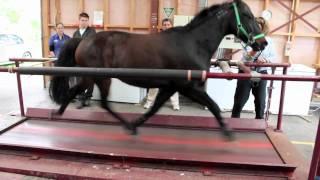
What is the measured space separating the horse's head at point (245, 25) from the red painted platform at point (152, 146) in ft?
2.83

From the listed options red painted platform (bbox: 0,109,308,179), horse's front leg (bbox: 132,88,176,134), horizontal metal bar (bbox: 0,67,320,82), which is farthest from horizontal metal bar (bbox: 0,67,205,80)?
horse's front leg (bbox: 132,88,176,134)

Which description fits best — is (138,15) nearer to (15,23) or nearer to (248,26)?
(15,23)

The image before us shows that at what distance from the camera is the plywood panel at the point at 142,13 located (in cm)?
679

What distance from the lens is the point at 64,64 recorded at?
3.07 meters

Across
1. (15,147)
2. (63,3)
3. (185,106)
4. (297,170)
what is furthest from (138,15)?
(297,170)

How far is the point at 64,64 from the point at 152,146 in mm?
1251

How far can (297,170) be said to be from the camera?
7.50 ft

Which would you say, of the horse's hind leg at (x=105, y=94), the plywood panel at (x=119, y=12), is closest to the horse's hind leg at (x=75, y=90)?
the horse's hind leg at (x=105, y=94)

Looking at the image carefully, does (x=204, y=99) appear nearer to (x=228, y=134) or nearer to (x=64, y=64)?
(x=228, y=134)

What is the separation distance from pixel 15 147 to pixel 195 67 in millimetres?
1659

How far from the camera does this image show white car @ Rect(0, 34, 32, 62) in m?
7.59

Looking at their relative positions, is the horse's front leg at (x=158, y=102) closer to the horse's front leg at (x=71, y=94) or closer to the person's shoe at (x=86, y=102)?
the horse's front leg at (x=71, y=94)

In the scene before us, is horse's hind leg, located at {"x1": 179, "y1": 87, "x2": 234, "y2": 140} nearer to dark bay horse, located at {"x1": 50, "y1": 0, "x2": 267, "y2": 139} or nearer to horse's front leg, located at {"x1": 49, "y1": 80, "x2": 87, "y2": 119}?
dark bay horse, located at {"x1": 50, "y1": 0, "x2": 267, "y2": 139}

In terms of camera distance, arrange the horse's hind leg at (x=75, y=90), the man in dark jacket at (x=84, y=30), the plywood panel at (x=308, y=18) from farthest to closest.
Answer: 1. the plywood panel at (x=308, y=18)
2. the man in dark jacket at (x=84, y=30)
3. the horse's hind leg at (x=75, y=90)
